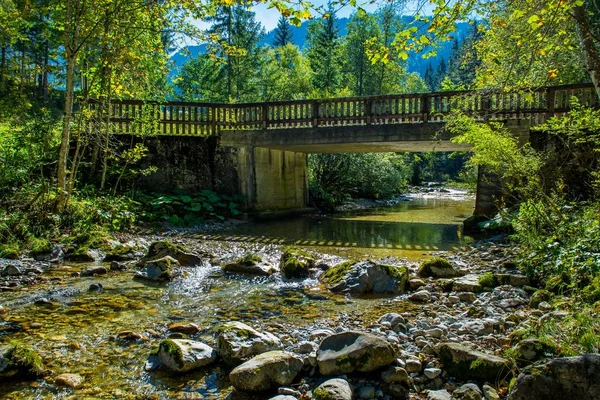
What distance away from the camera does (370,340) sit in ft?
12.8

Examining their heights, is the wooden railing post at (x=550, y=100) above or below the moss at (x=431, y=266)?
above

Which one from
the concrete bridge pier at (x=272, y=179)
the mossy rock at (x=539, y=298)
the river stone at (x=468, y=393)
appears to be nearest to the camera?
the river stone at (x=468, y=393)

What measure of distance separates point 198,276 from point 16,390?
434 centimetres

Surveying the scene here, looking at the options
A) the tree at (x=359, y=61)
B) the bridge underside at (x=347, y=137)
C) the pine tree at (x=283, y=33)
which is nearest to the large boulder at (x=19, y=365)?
the bridge underside at (x=347, y=137)

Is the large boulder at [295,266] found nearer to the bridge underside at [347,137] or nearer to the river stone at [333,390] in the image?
the river stone at [333,390]

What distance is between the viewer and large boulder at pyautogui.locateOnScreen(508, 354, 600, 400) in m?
2.95

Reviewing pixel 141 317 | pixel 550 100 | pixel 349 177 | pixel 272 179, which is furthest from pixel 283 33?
pixel 141 317

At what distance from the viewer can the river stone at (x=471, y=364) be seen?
11.8 ft

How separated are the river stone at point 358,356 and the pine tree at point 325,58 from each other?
31.7 metres

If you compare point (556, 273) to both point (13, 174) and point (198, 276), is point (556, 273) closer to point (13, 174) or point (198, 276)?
→ point (198, 276)

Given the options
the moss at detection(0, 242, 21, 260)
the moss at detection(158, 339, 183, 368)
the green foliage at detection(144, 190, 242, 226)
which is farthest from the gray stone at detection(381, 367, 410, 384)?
the green foliage at detection(144, 190, 242, 226)

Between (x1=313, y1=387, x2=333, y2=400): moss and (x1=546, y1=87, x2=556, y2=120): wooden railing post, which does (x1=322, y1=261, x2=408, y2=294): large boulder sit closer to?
(x1=313, y1=387, x2=333, y2=400): moss

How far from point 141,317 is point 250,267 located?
2.82m

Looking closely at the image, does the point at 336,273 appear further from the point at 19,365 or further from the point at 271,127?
the point at 271,127
